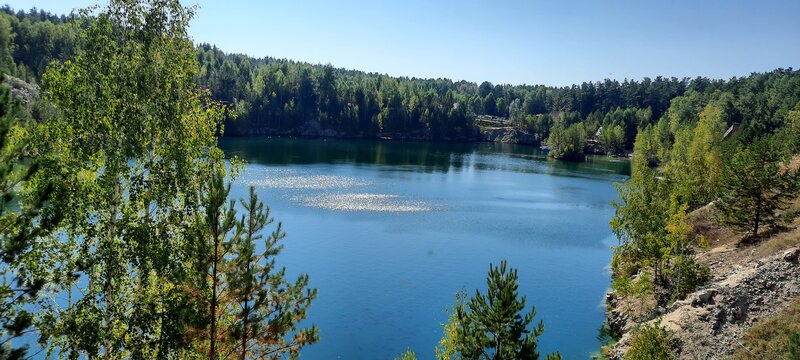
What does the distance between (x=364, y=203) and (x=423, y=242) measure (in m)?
20.6

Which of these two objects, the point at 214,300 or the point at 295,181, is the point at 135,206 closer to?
the point at 214,300

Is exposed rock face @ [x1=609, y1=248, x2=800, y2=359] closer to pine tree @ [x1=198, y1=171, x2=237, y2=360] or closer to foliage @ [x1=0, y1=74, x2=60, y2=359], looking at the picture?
pine tree @ [x1=198, y1=171, x2=237, y2=360]

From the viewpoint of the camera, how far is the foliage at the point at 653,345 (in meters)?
26.1

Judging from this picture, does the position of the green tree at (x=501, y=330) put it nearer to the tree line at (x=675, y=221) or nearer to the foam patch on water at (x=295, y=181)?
the tree line at (x=675, y=221)

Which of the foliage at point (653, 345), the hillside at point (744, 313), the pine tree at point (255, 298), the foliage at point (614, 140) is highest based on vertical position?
the foliage at point (614, 140)

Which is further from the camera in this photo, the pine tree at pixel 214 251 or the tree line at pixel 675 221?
the tree line at pixel 675 221

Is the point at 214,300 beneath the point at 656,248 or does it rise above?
above

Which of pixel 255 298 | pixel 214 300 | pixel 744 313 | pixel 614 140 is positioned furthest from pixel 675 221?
pixel 614 140

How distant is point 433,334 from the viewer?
1486 inches

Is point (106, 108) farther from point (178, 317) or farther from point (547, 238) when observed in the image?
point (547, 238)

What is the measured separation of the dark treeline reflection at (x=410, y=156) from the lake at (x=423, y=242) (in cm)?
300

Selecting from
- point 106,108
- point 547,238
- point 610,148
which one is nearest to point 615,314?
point 547,238

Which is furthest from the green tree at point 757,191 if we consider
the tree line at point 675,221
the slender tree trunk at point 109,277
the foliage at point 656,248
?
the slender tree trunk at point 109,277

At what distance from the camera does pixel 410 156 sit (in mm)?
150750
